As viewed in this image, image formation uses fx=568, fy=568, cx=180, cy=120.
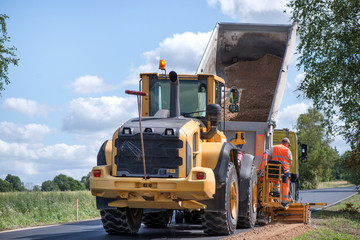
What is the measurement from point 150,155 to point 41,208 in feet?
42.3

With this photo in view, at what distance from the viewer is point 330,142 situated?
78812 millimetres

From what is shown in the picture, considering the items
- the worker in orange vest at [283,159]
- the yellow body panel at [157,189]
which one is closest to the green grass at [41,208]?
the worker in orange vest at [283,159]

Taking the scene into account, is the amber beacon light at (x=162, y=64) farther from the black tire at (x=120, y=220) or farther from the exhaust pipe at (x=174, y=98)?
the black tire at (x=120, y=220)

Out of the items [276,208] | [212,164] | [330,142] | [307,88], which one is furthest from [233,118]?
[330,142]

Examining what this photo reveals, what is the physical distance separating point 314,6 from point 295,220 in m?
11.5

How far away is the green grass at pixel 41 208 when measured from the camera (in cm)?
1942

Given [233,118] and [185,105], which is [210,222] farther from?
Result: [233,118]

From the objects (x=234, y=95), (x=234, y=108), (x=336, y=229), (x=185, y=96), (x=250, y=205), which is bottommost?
(x=336, y=229)

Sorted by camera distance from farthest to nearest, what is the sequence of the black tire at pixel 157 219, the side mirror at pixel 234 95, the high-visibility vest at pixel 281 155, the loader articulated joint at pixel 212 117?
the high-visibility vest at pixel 281 155 → the black tire at pixel 157 219 → the side mirror at pixel 234 95 → the loader articulated joint at pixel 212 117

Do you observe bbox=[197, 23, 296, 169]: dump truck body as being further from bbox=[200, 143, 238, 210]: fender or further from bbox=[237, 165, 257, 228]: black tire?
bbox=[200, 143, 238, 210]: fender

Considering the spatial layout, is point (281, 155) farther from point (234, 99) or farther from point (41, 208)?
point (41, 208)

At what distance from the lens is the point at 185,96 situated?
1167 cm

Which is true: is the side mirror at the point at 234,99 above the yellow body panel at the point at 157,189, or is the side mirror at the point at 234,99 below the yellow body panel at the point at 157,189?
above

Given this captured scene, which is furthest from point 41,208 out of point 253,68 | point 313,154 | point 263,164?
point 313,154
